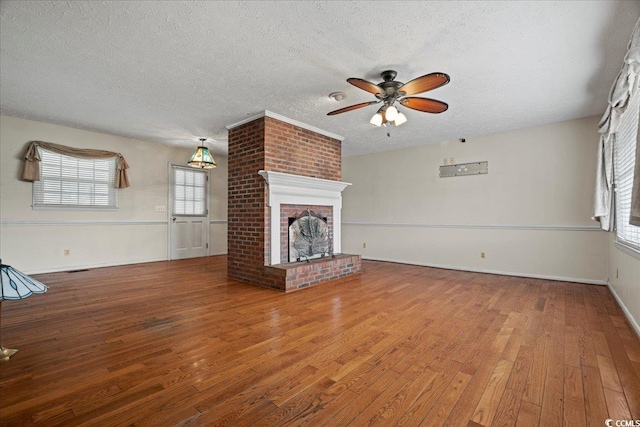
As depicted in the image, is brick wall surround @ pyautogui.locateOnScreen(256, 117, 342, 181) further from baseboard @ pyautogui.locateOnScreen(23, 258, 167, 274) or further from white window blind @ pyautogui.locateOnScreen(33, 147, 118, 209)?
baseboard @ pyautogui.locateOnScreen(23, 258, 167, 274)

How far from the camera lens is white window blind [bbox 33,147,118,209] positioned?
15.3 ft

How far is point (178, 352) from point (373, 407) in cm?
139

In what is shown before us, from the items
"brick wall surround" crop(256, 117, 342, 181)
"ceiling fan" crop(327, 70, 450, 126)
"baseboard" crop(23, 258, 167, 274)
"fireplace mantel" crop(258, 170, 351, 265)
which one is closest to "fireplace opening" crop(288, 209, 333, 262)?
"fireplace mantel" crop(258, 170, 351, 265)

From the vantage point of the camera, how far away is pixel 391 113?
2865 millimetres

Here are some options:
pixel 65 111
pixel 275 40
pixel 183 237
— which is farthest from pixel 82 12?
pixel 183 237

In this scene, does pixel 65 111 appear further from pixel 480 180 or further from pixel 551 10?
pixel 480 180

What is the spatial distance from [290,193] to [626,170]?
378 cm

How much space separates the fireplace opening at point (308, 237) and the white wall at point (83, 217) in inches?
130

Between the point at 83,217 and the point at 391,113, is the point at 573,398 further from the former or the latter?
the point at 83,217

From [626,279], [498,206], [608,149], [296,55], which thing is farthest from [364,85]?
[498,206]

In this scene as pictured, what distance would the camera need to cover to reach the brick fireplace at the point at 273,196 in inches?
157

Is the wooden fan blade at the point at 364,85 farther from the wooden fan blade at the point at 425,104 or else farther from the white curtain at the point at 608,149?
the white curtain at the point at 608,149

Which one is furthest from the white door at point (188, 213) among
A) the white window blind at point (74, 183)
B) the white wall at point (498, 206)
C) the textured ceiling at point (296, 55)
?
the white wall at point (498, 206)

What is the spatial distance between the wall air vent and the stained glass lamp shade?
5649 millimetres
